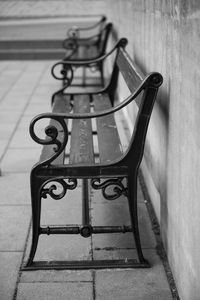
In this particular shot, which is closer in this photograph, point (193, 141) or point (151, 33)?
point (193, 141)

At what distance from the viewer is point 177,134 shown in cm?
275

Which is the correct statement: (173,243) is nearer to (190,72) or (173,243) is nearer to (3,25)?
(190,72)

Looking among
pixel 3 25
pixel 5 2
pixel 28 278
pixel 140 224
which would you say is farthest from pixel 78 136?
pixel 5 2

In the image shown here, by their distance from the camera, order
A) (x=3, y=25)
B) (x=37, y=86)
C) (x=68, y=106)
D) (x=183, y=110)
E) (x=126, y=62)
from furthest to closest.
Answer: (x=3, y=25) < (x=37, y=86) < (x=68, y=106) < (x=126, y=62) < (x=183, y=110)

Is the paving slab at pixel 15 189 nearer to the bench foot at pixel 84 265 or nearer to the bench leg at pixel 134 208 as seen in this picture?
the bench foot at pixel 84 265

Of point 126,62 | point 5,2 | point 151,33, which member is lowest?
point 5,2

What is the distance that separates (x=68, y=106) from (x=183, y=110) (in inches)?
86.7

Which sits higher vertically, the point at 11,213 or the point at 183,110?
the point at 183,110

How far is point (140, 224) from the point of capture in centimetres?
376

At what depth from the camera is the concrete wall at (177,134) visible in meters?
2.36

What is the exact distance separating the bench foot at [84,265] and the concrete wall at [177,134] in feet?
0.74

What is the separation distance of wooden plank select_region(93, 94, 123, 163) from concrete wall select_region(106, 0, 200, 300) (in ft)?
0.85

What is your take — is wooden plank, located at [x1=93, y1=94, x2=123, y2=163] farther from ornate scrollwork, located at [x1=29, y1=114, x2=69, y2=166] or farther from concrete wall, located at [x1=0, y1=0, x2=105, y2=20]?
concrete wall, located at [x1=0, y1=0, x2=105, y2=20]

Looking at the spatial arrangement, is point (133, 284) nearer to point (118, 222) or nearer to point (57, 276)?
point (57, 276)
